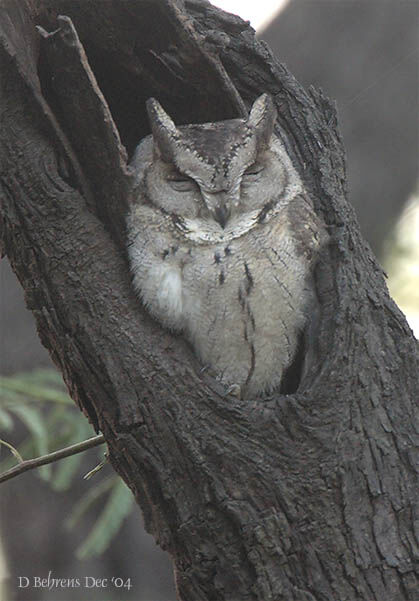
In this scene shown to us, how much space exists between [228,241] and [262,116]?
1.48ft

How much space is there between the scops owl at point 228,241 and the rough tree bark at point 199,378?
0.10 metres

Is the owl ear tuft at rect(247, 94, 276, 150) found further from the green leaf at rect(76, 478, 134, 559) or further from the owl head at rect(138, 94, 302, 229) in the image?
the green leaf at rect(76, 478, 134, 559)

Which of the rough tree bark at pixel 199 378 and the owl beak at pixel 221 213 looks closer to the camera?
the rough tree bark at pixel 199 378

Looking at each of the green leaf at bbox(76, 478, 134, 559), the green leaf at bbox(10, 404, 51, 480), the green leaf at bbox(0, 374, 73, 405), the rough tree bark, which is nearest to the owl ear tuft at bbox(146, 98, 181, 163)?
the rough tree bark

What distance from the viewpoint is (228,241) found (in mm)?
2803

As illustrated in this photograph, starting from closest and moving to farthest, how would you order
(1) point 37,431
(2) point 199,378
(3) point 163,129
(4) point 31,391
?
(2) point 199,378 → (3) point 163,129 → (1) point 37,431 → (4) point 31,391

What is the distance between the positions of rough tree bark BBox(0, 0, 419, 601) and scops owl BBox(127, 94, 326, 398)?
10 cm

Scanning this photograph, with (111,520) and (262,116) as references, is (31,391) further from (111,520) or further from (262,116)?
(262,116)

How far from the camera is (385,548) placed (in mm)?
2262

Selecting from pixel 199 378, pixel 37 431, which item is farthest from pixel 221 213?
pixel 37 431

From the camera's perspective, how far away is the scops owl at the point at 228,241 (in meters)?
2.75

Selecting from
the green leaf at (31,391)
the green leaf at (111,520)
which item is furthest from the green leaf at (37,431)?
the green leaf at (111,520)

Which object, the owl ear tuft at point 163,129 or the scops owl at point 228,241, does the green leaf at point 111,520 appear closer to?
the scops owl at point 228,241

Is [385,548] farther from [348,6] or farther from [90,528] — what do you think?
[348,6]
